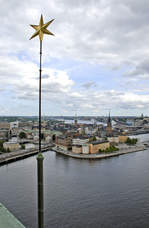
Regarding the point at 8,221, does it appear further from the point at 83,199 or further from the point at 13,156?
the point at 13,156

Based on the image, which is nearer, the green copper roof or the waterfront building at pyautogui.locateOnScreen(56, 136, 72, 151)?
the green copper roof

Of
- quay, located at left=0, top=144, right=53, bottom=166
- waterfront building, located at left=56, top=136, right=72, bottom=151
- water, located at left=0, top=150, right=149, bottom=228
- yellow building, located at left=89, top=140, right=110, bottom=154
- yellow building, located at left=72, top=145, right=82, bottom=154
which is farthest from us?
waterfront building, located at left=56, top=136, right=72, bottom=151

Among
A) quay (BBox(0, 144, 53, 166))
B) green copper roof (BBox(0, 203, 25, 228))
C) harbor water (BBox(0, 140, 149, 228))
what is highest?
green copper roof (BBox(0, 203, 25, 228))

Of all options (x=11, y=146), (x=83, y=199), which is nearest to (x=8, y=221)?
(x=83, y=199)

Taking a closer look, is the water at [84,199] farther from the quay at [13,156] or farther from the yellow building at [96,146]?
the yellow building at [96,146]

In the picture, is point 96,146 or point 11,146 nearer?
point 96,146

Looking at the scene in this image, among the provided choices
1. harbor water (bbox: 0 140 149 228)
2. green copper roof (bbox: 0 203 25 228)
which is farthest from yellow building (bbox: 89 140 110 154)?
green copper roof (bbox: 0 203 25 228)

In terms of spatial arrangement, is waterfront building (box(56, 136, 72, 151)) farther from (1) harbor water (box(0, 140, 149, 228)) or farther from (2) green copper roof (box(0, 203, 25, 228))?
(2) green copper roof (box(0, 203, 25, 228))

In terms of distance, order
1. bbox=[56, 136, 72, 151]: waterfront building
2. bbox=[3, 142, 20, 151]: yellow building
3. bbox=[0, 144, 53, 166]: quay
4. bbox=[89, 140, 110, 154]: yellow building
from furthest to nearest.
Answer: bbox=[56, 136, 72, 151]: waterfront building, bbox=[3, 142, 20, 151]: yellow building, bbox=[89, 140, 110, 154]: yellow building, bbox=[0, 144, 53, 166]: quay

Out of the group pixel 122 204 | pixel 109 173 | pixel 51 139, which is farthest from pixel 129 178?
pixel 51 139

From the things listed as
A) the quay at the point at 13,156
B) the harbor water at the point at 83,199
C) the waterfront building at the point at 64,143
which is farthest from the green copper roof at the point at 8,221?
the waterfront building at the point at 64,143
